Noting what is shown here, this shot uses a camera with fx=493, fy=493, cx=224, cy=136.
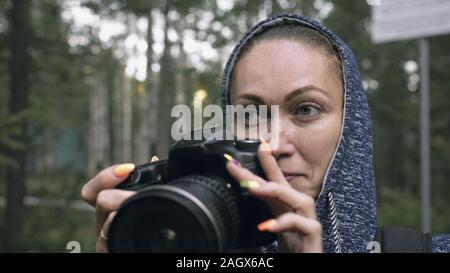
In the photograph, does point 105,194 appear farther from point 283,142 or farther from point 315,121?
point 315,121

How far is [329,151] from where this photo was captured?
1.60m

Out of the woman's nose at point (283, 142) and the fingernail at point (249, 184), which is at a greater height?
the woman's nose at point (283, 142)

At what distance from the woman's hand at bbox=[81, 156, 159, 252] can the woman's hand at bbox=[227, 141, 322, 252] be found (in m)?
0.31

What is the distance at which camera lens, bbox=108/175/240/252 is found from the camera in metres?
1.06

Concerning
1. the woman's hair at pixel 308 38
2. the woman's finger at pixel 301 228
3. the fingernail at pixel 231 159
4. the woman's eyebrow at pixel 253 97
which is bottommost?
the woman's finger at pixel 301 228

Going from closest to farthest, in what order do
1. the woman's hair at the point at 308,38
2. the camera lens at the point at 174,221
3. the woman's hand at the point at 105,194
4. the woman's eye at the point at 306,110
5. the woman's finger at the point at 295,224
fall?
the camera lens at the point at 174,221 < the woman's finger at the point at 295,224 < the woman's hand at the point at 105,194 < the woman's eye at the point at 306,110 < the woman's hair at the point at 308,38

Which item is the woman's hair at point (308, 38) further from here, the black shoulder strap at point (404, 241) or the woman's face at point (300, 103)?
the black shoulder strap at point (404, 241)

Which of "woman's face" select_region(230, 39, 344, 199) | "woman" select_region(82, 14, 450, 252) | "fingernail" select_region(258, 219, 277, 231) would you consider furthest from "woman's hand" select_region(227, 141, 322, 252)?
"woman's face" select_region(230, 39, 344, 199)

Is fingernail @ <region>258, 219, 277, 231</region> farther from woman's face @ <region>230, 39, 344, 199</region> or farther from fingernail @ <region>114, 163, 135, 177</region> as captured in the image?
fingernail @ <region>114, 163, 135, 177</region>

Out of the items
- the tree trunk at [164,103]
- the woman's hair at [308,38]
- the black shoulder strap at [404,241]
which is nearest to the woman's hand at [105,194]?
the woman's hair at [308,38]

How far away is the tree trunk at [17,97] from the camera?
6.29m

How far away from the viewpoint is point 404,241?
64.5 inches
